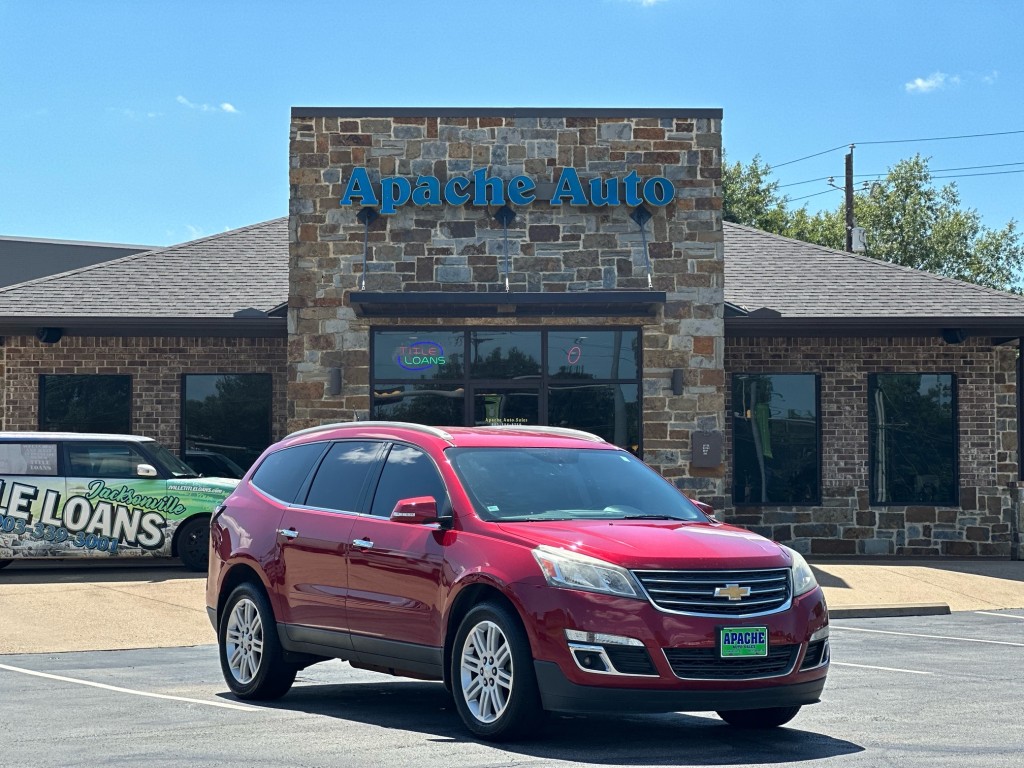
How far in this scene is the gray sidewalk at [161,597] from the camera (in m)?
14.4

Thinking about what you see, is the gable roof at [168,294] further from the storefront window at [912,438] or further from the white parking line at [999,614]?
the white parking line at [999,614]

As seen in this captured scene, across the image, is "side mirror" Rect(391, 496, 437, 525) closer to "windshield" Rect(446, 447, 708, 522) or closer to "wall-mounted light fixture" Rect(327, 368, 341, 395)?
"windshield" Rect(446, 447, 708, 522)

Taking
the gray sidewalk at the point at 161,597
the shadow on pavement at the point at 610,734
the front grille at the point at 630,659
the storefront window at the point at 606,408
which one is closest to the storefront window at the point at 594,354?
the storefront window at the point at 606,408

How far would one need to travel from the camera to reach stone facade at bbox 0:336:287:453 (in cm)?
2344

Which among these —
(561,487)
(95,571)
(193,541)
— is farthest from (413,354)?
(561,487)

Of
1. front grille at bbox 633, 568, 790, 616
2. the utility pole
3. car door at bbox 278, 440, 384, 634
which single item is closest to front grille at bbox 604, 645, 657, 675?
front grille at bbox 633, 568, 790, 616

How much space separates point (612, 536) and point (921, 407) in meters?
16.4

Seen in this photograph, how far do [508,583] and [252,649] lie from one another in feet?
8.91

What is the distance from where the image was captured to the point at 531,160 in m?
20.8

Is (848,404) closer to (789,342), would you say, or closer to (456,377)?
(789,342)

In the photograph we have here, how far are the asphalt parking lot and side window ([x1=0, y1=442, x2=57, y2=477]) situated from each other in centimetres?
709

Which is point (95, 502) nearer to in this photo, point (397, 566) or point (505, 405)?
point (505, 405)

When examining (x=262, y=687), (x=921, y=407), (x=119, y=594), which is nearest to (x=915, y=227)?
(x=921, y=407)

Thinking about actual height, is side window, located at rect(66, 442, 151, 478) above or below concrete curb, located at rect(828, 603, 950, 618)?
above
